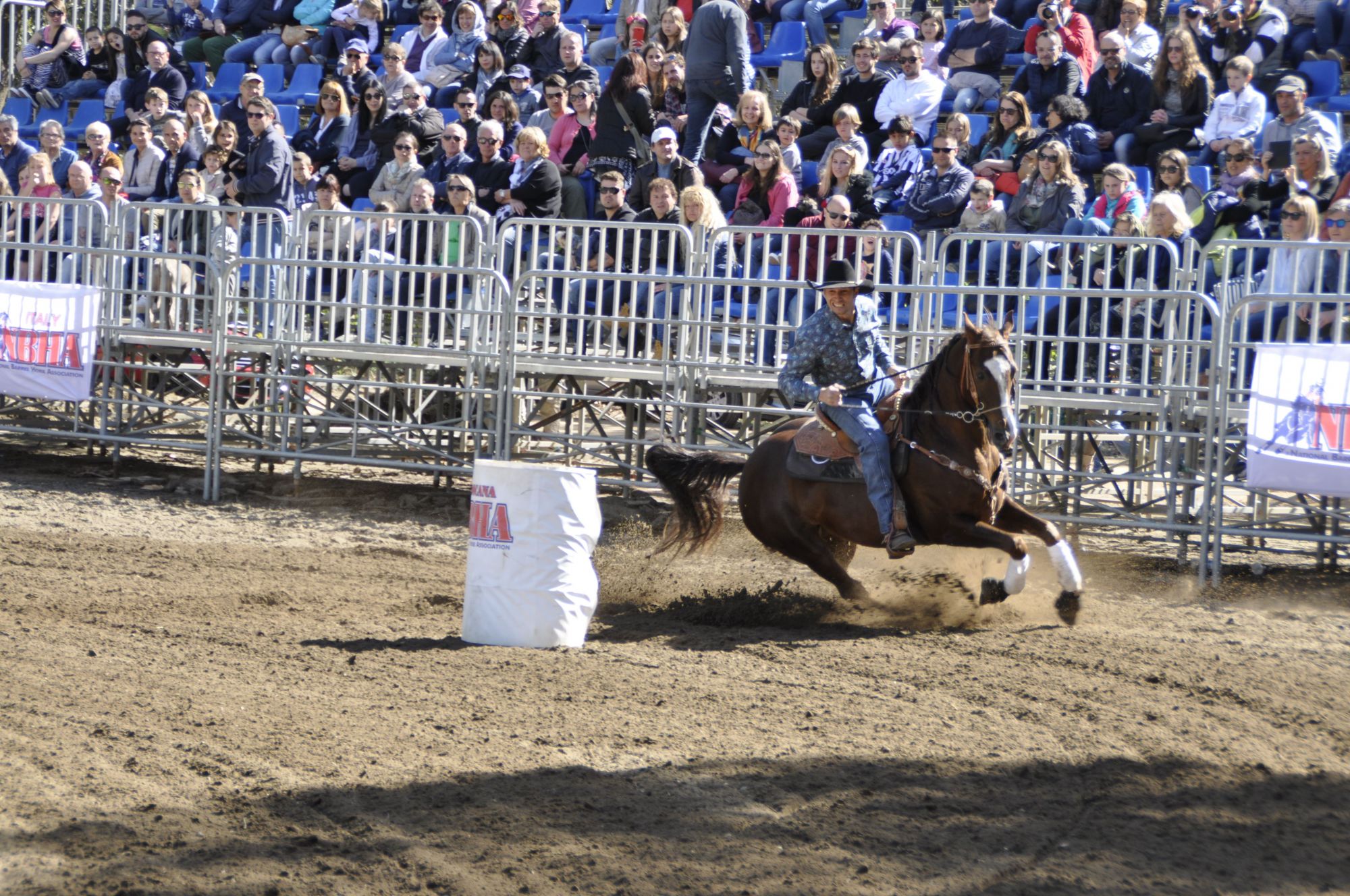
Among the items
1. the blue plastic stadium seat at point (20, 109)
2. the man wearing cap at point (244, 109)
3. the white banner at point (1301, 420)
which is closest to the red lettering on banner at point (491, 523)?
the white banner at point (1301, 420)

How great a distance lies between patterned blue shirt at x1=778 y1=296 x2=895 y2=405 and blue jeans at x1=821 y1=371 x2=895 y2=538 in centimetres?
21

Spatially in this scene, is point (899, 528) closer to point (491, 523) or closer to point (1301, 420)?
point (491, 523)

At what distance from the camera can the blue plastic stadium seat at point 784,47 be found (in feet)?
59.7

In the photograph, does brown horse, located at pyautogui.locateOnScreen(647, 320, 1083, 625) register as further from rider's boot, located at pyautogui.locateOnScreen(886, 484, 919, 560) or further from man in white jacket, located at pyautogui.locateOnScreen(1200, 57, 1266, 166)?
man in white jacket, located at pyautogui.locateOnScreen(1200, 57, 1266, 166)

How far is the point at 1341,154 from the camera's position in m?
13.1

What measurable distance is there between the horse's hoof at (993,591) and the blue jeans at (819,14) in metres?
11.2

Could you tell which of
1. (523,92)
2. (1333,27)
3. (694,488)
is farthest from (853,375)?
(523,92)

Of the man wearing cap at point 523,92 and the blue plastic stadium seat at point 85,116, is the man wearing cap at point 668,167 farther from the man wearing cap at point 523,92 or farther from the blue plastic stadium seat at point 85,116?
the blue plastic stadium seat at point 85,116

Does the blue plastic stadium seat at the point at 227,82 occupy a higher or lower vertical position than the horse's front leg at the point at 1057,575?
higher

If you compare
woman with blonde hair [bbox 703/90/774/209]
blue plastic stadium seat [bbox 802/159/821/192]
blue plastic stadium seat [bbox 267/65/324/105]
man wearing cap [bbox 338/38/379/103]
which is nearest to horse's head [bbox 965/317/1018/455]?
woman with blonde hair [bbox 703/90/774/209]

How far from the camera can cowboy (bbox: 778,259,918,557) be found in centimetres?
885

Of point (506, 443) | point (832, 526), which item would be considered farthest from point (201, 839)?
point (506, 443)

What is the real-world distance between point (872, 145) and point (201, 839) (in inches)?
498

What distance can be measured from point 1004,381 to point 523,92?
433 inches
